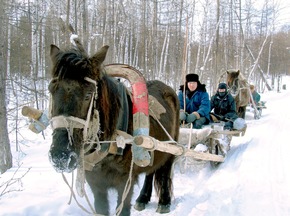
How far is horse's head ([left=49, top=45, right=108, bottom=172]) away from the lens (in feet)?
6.46

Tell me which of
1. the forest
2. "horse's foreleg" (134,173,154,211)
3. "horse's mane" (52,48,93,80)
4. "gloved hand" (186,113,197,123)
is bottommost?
"horse's foreleg" (134,173,154,211)

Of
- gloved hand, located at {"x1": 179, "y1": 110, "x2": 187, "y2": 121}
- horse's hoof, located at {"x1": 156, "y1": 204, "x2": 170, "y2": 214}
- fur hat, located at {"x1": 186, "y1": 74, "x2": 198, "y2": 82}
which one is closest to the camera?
horse's hoof, located at {"x1": 156, "y1": 204, "x2": 170, "y2": 214}

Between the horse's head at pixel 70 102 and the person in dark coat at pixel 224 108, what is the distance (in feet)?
16.0

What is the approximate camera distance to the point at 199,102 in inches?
228

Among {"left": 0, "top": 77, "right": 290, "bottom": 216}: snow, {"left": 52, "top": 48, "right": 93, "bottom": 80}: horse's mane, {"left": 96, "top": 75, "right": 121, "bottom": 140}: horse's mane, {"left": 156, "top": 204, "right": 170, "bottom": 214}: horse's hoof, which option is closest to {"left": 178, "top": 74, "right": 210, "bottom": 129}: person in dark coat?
{"left": 0, "top": 77, "right": 290, "bottom": 216}: snow

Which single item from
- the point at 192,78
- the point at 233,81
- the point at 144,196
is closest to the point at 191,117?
the point at 192,78

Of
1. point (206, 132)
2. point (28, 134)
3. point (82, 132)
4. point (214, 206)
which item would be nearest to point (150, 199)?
point (214, 206)

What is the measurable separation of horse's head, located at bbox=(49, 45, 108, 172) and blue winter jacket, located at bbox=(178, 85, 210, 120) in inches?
146

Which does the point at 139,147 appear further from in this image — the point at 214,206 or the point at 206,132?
the point at 206,132

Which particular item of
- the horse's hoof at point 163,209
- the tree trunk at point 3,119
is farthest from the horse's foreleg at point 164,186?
the tree trunk at point 3,119

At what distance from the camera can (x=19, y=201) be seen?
11.2ft

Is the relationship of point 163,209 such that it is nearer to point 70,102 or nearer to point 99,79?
point 99,79

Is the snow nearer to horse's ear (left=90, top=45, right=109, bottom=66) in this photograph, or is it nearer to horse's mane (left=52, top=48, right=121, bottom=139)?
horse's mane (left=52, top=48, right=121, bottom=139)

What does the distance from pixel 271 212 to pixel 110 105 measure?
7.84 ft
